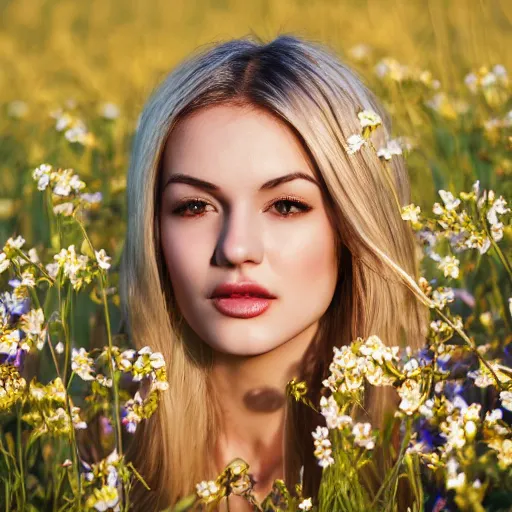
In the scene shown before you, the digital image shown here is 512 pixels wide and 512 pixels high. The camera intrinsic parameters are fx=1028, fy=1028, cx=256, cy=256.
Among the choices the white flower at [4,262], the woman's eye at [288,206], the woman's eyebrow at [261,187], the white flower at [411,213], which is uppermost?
the woman's eyebrow at [261,187]

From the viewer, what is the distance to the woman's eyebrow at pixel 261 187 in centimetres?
266

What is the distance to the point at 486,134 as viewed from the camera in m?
4.00

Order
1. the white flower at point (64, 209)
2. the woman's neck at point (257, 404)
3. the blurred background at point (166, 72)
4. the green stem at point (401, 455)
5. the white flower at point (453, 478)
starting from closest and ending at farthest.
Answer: the white flower at point (453, 478), the green stem at point (401, 455), the white flower at point (64, 209), the woman's neck at point (257, 404), the blurred background at point (166, 72)

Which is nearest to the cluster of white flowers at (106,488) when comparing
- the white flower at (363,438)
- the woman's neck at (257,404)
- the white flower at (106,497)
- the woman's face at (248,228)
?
the white flower at (106,497)

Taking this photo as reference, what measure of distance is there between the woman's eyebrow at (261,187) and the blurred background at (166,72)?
379 millimetres

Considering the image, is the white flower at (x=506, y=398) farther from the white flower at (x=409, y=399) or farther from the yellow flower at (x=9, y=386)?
the yellow flower at (x=9, y=386)

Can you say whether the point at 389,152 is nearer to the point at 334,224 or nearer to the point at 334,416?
the point at 334,224

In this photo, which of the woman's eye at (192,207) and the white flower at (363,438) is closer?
the white flower at (363,438)

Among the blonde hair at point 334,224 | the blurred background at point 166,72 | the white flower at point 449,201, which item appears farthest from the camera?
the blurred background at point 166,72

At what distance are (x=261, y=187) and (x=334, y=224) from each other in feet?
0.84

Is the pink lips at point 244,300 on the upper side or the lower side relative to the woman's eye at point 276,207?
lower

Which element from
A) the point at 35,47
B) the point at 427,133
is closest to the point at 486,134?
the point at 427,133

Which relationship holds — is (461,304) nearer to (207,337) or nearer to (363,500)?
(207,337)

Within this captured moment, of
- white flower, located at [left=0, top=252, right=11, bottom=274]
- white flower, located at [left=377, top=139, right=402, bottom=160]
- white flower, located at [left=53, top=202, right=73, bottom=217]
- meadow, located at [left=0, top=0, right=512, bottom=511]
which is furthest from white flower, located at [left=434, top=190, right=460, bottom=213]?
white flower, located at [left=0, top=252, right=11, bottom=274]
